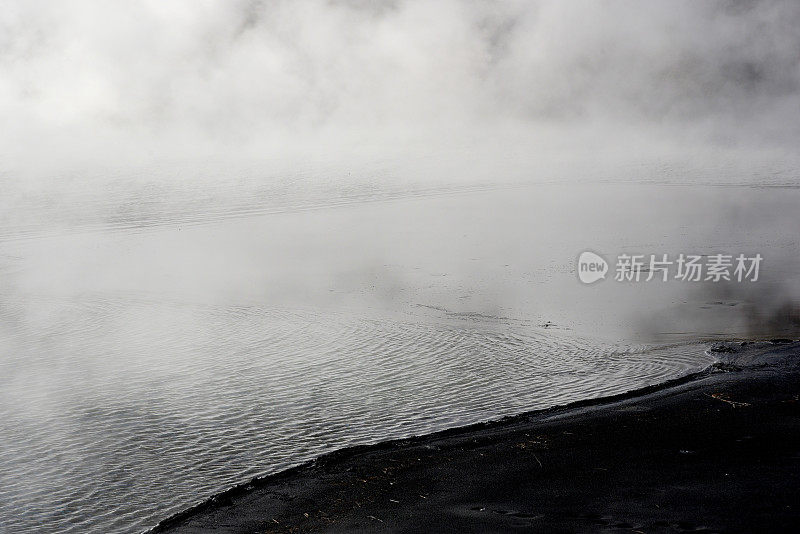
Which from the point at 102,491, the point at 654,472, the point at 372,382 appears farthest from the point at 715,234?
the point at 102,491

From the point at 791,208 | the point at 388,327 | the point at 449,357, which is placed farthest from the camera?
the point at 791,208

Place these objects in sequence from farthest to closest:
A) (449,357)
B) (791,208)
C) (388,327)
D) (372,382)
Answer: (791,208) < (388,327) < (449,357) < (372,382)

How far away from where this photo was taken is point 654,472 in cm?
507

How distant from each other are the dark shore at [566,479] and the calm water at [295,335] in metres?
0.49

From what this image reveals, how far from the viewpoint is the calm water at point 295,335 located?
594cm

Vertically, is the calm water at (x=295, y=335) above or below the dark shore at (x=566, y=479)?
above

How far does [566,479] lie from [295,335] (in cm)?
474

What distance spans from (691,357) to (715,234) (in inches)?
278

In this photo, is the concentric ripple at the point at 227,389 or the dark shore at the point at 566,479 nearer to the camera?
the dark shore at the point at 566,479

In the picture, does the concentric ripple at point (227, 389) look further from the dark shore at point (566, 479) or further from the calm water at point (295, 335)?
the dark shore at point (566, 479)

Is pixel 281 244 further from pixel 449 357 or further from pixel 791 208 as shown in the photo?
pixel 791 208

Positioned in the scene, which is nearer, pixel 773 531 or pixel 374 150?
pixel 773 531

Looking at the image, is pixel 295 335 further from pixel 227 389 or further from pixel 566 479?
pixel 566 479

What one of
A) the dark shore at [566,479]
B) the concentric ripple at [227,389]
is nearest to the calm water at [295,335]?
the concentric ripple at [227,389]
